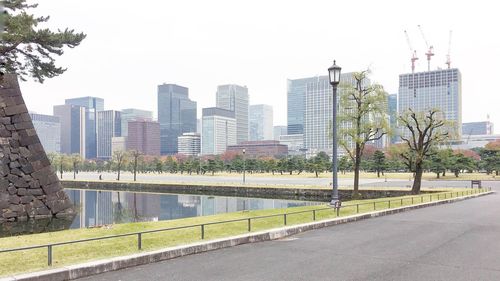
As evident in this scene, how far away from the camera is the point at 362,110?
3612cm

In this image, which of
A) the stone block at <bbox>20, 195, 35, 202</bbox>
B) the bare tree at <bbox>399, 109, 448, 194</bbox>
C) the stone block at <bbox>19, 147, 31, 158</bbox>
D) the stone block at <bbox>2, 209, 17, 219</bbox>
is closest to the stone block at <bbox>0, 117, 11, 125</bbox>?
the stone block at <bbox>19, 147, 31, 158</bbox>

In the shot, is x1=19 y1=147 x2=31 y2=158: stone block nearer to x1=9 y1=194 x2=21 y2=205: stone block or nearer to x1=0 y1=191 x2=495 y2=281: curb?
x1=9 y1=194 x2=21 y2=205: stone block

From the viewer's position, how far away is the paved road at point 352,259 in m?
8.72

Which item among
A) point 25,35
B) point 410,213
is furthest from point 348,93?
point 25,35

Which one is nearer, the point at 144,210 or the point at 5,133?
the point at 5,133

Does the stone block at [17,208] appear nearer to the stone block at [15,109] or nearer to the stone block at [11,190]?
the stone block at [11,190]

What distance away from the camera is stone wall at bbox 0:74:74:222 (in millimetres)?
24859

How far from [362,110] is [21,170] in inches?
1077

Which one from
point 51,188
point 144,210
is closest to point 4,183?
point 51,188

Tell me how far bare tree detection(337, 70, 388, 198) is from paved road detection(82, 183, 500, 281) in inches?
838

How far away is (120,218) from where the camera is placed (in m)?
32.8

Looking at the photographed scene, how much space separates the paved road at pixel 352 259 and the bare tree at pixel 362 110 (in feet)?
69.9

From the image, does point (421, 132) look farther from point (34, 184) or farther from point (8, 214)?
point (8, 214)

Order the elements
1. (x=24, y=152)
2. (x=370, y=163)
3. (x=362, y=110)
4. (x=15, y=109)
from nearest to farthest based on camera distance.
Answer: (x=24, y=152)
(x=15, y=109)
(x=362, y=110)
(x=370, y=163)
